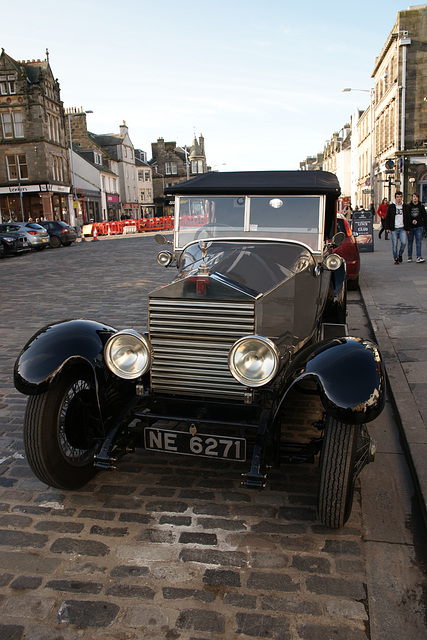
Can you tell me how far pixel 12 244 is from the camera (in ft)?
75.9

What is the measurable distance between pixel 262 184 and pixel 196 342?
2.50 m

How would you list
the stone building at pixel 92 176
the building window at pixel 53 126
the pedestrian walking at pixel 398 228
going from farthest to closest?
1. the stone building at pixel 92 176
2. the building window at pixel 53 126
3. the pedestrian walking at pixel 398 228

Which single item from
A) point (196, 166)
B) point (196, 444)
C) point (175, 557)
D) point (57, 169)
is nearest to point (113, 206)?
point (57, 169)

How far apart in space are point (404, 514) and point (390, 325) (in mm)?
4665

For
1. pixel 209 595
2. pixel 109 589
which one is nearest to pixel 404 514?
pixel 209 595

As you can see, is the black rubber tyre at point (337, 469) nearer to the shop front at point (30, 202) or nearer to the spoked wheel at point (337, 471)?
the spoked wheel at point (337, 471)

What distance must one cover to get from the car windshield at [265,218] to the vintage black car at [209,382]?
976mm

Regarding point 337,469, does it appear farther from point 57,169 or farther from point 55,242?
point 57,169

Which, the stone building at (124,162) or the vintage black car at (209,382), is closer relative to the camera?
the vintage black car at (209,382)

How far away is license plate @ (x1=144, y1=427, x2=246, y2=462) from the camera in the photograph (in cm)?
312

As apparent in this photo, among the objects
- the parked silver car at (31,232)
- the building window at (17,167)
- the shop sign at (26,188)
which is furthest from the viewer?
the building window at (17,167)

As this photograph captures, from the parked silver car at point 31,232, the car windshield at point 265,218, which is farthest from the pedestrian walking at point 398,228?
the parked silver car at point 31,232

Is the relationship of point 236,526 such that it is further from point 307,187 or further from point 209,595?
point 307,187

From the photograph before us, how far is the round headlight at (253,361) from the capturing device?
9.88 ft
